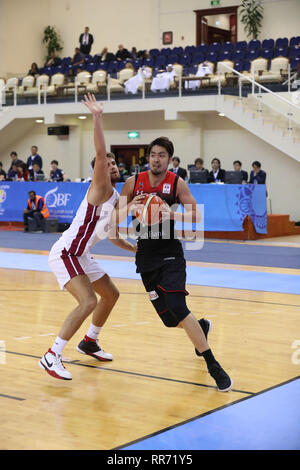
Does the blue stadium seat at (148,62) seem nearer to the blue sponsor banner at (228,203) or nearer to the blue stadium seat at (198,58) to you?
the blue stadium seat at (198,58)

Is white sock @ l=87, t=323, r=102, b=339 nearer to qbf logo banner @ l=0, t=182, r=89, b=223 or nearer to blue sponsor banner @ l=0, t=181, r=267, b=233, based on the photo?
blue sponsor banner @ l=0, t=181, r=267, b=233

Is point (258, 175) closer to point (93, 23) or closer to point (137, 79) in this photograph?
point (137, 79)

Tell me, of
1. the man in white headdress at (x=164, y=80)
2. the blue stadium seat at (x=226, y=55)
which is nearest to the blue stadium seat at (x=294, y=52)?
the blue stadium seat at (x=226, y=55)

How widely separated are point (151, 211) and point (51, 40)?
2736 cm

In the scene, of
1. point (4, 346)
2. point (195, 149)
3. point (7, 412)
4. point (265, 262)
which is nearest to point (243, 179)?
point (265, 262)

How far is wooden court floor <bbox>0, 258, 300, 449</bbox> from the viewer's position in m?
4.30

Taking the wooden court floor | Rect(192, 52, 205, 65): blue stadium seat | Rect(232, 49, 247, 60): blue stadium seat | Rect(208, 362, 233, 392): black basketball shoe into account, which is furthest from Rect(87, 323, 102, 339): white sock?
Rect(192, 52, 205, 65): blue stadium seat

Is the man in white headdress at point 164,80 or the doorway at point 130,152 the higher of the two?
the man in white headdress at point 164,80

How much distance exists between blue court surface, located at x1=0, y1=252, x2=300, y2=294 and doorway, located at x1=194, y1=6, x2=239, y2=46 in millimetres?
16551

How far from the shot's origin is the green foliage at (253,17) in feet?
84.2

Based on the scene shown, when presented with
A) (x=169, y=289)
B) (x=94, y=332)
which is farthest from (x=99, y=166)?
(x=94, y=332)

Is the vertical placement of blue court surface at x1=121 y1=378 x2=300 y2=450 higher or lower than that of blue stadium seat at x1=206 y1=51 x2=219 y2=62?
lower

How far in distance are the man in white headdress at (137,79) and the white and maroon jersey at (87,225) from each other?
1766cm

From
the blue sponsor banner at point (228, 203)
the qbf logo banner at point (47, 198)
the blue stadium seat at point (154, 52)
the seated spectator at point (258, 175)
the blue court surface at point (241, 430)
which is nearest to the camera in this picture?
the blue court surface at point (241, 430)
